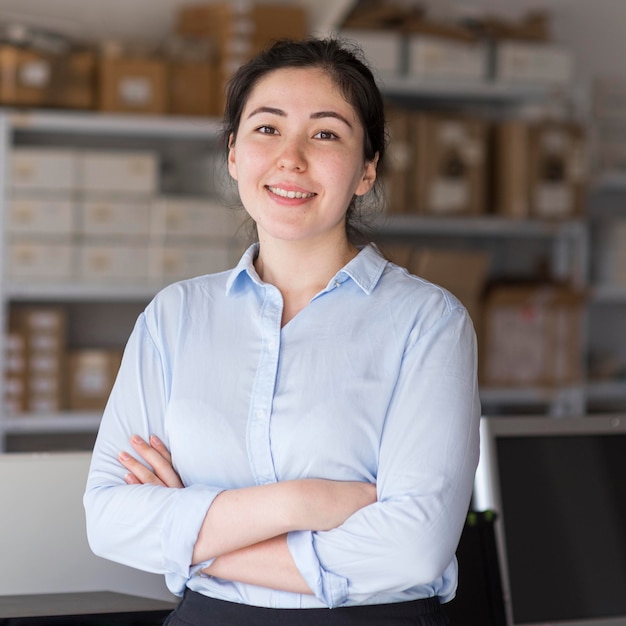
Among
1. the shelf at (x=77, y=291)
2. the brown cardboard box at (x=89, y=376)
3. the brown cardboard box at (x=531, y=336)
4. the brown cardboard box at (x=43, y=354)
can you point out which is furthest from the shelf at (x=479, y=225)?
the brown cardboard box at (x=43, y=354)

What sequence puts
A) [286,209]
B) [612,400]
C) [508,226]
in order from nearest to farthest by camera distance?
1. [286,209]
2. [508,226]
3. [612,400]

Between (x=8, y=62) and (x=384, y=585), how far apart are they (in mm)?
2712

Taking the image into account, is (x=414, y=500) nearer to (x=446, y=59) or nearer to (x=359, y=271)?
(x=359, y=271)

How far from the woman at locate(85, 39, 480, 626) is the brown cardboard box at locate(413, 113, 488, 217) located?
7.43 ft

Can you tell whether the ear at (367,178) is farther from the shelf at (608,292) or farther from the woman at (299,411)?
the shelf at (608,292)

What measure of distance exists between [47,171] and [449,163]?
1393 millimetres

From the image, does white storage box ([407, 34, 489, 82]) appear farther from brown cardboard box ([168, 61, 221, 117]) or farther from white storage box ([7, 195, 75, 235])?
white storage box ([7, 195, 75, 235])

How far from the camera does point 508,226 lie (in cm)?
374

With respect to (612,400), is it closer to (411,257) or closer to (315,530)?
(411,257)

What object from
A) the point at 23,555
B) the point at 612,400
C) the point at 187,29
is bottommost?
the point at 612,400

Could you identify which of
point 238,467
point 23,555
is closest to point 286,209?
point 238,467

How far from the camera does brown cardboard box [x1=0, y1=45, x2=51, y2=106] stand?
3281mm

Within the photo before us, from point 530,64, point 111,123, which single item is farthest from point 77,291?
point 530,64

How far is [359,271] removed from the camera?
1210 mm
